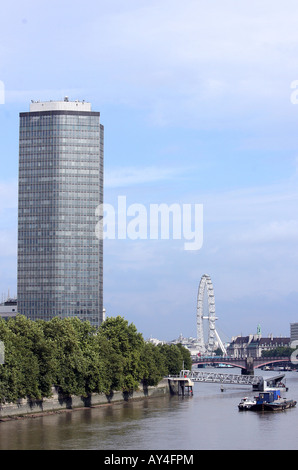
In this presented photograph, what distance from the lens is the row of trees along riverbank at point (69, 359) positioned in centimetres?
8594

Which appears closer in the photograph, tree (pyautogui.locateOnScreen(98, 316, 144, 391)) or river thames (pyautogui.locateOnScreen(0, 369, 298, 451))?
river thames (pyautogui.locateOnScreen(0, 369, 298, 451))

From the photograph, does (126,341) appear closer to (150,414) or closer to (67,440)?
(150,414)

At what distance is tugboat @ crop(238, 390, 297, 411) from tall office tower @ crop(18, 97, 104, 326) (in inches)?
3277

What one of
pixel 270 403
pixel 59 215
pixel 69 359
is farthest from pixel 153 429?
pixel 59 215

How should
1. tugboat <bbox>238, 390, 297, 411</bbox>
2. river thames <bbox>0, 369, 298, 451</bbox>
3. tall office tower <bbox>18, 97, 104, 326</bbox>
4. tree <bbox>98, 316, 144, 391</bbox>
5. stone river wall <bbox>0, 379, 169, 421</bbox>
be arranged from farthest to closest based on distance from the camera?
1. tall office tower <bbox>18, 97, 104, 326</bbox>
2. tree <bbox>98, 316, 144, 391</bbox>
3. tugboat <bbox>238, 390, 297, 411</bbox>
4. stone river wall <bbox>0, 379, 169, 421</bbox>
5. river thames <bbox>0, 369, 298, 451</bbox>

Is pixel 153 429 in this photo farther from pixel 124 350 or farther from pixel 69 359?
pixel 124 350

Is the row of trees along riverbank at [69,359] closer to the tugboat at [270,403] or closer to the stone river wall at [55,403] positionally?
the stone river wall at [55,403]

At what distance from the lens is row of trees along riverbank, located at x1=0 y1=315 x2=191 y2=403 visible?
282 ft

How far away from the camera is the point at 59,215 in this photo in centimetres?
18912

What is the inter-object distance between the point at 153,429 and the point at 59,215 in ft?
377

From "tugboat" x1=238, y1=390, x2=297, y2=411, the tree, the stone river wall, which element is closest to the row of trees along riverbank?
the tree

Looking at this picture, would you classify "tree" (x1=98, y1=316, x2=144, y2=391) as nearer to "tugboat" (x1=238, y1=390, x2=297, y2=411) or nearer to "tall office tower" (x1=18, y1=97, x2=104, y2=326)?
"tugboat" (x1=238, y1=390, x2=297, y2=411)
